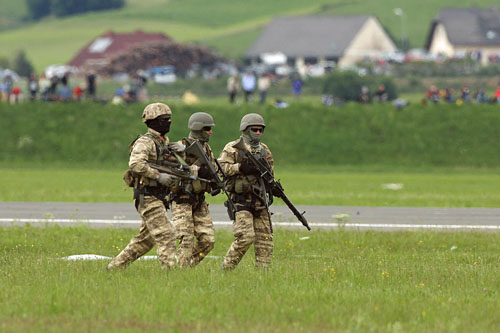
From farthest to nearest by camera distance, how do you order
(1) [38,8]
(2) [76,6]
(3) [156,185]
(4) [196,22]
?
(1) [38,8] → (2) [76,6] → (4) [196,22] → (3) [156,185]

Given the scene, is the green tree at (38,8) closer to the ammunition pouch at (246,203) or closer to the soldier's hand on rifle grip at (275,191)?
the soldier's hand on rifle grip at (275,191)

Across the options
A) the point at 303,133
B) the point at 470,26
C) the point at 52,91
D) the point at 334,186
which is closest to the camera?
the point at 334,186

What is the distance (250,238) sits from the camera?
11258 millimetres

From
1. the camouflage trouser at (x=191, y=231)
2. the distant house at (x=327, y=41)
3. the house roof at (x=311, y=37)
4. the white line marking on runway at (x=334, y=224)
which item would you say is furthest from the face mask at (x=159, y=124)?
the house roof at (x=311, y=37)

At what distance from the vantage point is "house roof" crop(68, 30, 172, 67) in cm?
12381

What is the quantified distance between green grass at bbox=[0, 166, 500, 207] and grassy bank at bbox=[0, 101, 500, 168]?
1.57m

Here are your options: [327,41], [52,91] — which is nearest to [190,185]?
[52,91]

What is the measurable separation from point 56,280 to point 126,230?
6939 mm

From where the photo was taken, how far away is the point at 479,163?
Result: 39.3 meters

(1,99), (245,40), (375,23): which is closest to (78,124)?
(1,99)

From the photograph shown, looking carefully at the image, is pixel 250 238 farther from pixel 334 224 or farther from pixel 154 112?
pixel 334 224

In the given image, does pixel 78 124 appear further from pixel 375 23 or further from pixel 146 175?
pixel 375 23

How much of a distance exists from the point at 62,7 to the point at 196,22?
2673 cm

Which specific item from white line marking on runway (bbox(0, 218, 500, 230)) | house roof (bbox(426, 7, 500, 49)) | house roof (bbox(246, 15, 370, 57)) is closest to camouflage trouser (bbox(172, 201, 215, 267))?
white line marking on runway (bbox(0, 218, 500, 230))
